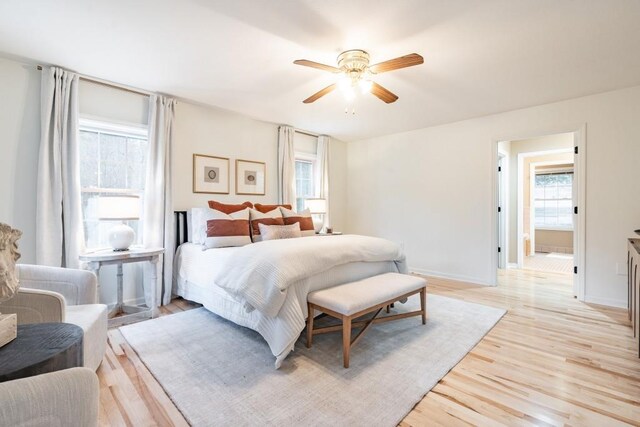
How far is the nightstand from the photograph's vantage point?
266 centimetres

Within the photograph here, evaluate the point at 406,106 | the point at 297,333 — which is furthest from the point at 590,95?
the point at 297,333

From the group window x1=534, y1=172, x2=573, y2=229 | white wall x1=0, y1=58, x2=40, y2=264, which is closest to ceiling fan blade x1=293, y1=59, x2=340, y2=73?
white wall x1=0, y1=58, x2=40, y2=264

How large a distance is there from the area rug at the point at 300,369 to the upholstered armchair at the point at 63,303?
44 centimetres

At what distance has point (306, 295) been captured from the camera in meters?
2.35

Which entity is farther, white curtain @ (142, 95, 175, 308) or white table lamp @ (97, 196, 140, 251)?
white curtain @ (142, 95, 175, 308)

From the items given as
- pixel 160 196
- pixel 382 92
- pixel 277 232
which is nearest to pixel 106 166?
pixel 160 196

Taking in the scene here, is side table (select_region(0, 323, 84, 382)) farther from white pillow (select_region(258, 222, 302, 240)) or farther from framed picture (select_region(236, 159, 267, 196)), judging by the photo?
framed picture (select_region(236, 159, 267, 196))

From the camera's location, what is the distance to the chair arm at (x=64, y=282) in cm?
198

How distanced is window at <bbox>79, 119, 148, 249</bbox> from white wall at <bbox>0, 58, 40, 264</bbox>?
0.39m

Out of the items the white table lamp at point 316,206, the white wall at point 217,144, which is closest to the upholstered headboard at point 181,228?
the white wall at point 217,144

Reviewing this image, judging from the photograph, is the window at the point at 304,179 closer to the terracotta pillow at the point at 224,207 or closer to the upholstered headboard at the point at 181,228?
the terracotta pillow at the point at 224,207

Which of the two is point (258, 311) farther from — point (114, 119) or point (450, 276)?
point (450, 276)

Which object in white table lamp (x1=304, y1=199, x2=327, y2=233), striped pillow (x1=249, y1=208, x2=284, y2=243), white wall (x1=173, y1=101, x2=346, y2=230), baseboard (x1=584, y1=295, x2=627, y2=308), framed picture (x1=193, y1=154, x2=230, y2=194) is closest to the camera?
baseboard (x1=584, y1=295, x2=627, y2=308)

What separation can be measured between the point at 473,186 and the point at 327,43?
127 inches
